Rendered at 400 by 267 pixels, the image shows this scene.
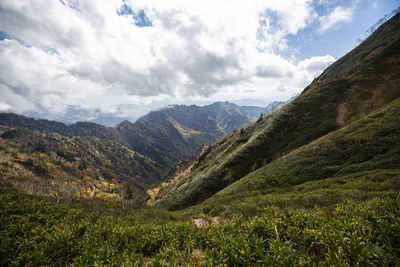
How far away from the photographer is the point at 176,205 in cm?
4862

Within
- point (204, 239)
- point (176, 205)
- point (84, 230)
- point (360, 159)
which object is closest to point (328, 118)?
point (360, 159)

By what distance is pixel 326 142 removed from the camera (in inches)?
1342

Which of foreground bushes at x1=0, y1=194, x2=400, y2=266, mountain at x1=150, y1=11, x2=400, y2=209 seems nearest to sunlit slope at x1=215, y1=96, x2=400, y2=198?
mountain at x1=150, y1=11, x2=400, y2=209

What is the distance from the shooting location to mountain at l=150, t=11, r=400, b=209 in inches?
1018

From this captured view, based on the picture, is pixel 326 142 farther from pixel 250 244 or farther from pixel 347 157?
pixel 250 244

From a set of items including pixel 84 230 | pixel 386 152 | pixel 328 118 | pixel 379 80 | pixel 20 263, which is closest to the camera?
pixel 20 263

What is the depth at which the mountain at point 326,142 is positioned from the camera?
25859 millimetres

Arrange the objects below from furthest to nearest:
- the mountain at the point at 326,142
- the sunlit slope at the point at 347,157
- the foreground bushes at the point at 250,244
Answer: the mountain at the point at 326,142 < the sunlit slope at the point at 347,157 < the foreground bushes at the point at 250,244

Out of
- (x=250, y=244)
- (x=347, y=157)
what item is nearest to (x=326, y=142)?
(x=347, y=157)

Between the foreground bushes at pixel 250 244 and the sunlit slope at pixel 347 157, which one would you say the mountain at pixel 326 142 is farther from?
the foreground bushes at pixel 250 244

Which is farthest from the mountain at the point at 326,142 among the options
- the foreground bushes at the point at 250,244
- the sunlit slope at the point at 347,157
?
the foreground bushes at the point at 250,244

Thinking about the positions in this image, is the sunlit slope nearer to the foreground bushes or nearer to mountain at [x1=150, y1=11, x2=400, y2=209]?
mountain at [x1=150, y1=11, x2=400, y2=209]

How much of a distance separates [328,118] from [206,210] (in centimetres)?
5041

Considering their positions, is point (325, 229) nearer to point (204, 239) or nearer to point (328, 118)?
point (204, 239)
